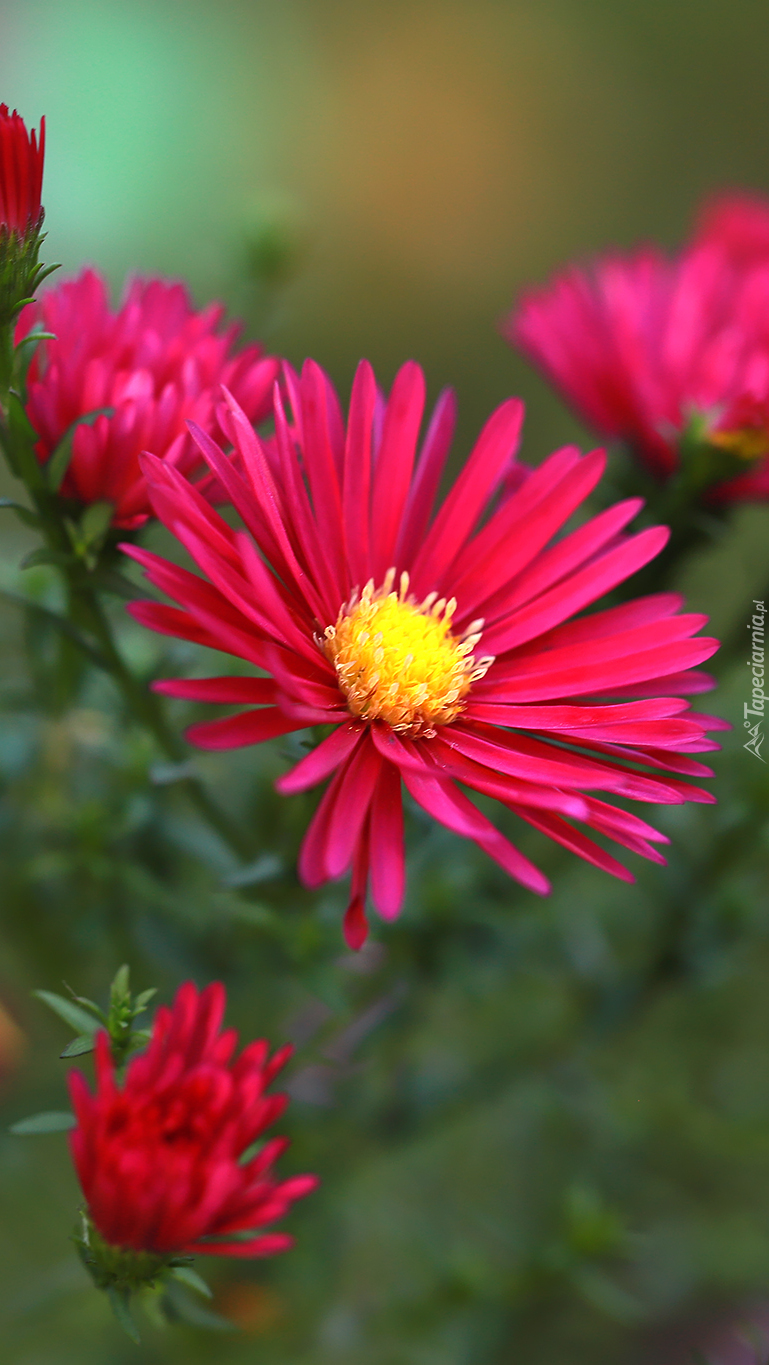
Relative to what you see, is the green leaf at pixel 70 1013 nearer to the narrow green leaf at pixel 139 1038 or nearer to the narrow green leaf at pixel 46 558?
the narrow green leaf at pixel 139 1038

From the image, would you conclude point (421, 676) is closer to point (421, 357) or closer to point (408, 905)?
point (408, 905)

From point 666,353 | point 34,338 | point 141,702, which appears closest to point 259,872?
point 141,702

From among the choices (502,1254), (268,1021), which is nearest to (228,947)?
(268,1021)

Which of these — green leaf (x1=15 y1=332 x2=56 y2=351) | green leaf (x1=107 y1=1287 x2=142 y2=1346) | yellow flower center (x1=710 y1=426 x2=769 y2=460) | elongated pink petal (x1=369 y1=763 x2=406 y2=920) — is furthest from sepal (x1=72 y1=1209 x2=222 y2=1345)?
yellow flower center (x1=710 y1=426 x2=769 y2=460)

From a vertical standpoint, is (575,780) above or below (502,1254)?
above

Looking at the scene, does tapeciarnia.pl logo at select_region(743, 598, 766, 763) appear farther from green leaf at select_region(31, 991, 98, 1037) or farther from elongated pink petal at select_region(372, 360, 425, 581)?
green leaf at select_region(31, 991, 98, 1037)

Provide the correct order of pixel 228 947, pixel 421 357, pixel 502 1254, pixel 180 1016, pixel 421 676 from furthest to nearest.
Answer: pixel 421 357
pixel 502 1254
pixel 228 947
pixel 421 676
pixel 180 1016
